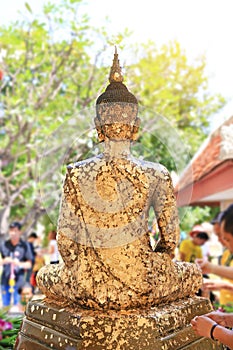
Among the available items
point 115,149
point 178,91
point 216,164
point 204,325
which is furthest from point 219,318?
point 178,91

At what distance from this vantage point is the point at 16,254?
589 centimetres

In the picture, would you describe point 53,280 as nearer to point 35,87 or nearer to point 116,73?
point 116,73

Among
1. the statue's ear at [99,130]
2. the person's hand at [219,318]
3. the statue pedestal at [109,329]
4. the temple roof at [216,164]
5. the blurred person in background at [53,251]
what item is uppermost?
the temple roof at [216,164]

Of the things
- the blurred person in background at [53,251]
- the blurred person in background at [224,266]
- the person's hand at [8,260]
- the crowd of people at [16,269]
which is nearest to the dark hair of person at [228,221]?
the blurred person in background at [224,266]

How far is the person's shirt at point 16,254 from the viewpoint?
5.84 m

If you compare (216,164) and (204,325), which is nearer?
(204,325)

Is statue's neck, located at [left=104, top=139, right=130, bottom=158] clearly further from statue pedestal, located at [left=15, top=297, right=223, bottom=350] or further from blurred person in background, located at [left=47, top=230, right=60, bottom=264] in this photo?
blurred person in background, located at [left=47, top=230, right=60, bottom=264]

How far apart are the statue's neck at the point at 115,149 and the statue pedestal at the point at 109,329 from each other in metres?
0.73

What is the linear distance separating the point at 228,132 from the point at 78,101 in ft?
13.7

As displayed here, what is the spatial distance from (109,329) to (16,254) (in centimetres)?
426

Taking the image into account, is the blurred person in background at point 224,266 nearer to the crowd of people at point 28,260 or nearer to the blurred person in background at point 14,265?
the crowd of people at point 28,260

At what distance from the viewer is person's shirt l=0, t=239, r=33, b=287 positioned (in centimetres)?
Answer: 584

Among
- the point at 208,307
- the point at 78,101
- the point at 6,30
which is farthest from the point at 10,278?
the point at 6,30

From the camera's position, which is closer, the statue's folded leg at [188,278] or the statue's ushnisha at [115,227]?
the statue's ushnisha at [115,227]
